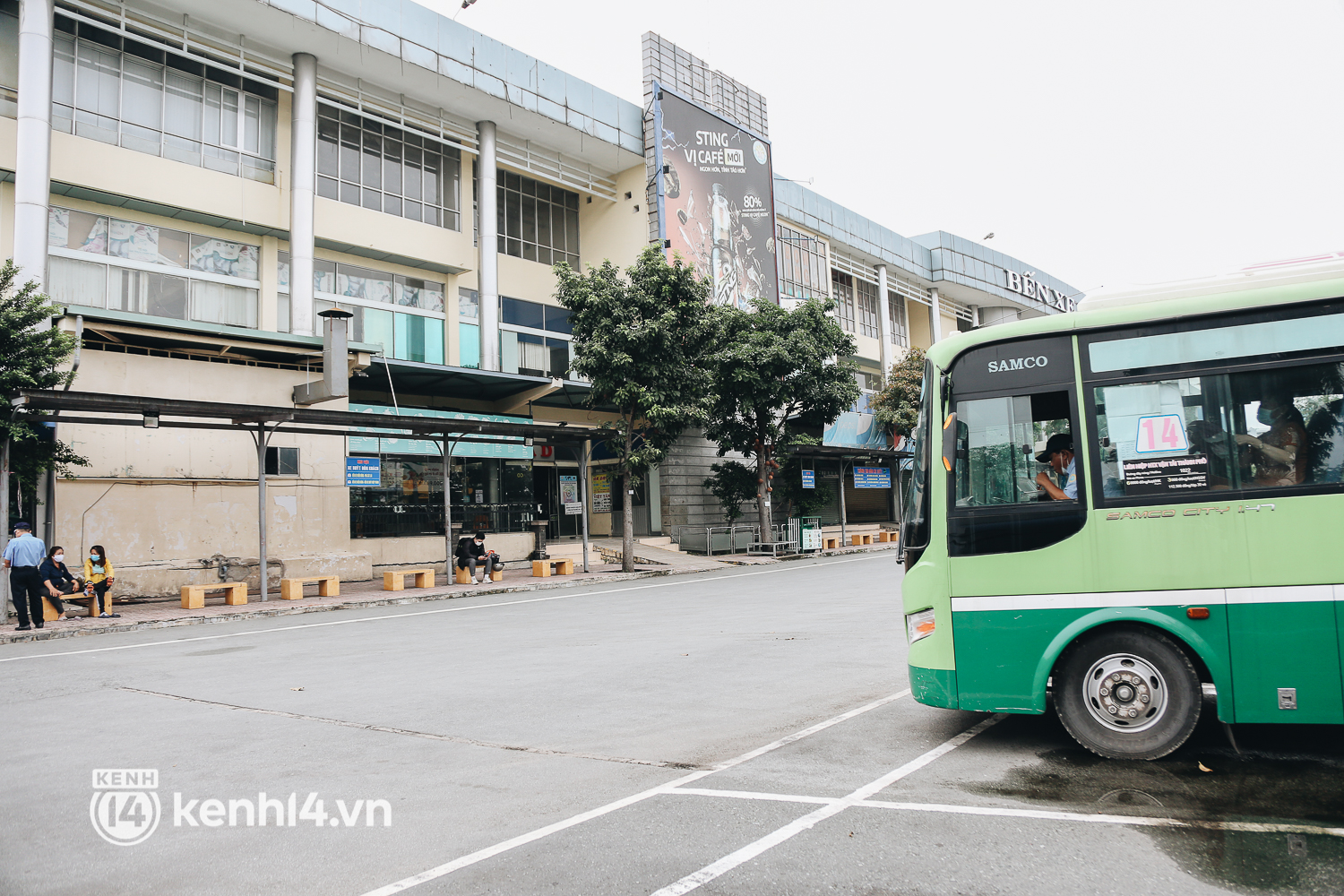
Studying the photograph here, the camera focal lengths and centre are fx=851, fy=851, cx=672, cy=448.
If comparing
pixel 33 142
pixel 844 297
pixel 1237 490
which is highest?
pixel 844 297

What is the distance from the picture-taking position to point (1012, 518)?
527 cm

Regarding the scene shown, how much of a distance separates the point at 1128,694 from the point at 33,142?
2317 cm

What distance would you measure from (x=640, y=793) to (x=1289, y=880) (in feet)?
9.50

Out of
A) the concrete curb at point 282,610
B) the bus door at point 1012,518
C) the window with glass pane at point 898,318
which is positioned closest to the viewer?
the bus door at point 1012,518

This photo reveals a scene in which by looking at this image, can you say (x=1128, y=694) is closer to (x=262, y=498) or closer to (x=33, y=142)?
(x=262, y=498)

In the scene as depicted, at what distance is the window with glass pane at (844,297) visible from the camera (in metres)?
44.2

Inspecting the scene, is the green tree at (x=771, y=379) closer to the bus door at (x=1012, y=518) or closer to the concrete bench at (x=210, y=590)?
the concrete bench at (x=210, y=590)

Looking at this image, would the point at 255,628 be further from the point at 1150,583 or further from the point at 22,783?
the point at 1150,583

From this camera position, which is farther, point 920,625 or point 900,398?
point 900,398

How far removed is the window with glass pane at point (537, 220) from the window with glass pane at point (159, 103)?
8422 mm

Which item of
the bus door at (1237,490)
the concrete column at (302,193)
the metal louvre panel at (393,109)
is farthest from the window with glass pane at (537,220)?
the bus door at (1237,490)

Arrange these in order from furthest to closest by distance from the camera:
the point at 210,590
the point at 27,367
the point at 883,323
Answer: the point at 883,323, the point at 210,590, the point at 27,367

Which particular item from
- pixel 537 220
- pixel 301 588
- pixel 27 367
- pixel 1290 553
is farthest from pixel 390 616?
pixel 537 220

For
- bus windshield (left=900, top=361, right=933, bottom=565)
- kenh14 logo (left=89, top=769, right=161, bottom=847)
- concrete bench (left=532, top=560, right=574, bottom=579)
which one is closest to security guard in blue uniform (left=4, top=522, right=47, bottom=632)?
kenh14 logo (left=89, top=769, right=161, bottom=847)
